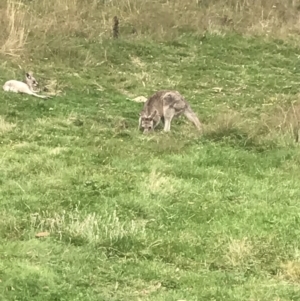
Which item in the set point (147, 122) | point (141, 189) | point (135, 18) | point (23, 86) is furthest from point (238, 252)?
point (135, 18)

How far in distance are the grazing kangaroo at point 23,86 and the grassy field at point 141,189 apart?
29 cm

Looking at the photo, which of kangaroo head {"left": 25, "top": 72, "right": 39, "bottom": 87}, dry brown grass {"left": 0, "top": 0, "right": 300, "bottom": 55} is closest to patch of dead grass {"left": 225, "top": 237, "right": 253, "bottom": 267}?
kangaroo head {"left": 25, "top": 72, "right": 39, "bottom": 87}

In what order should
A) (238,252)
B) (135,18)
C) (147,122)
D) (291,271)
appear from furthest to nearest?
(135,18)
(147,122)
(238,252)
(291,271)

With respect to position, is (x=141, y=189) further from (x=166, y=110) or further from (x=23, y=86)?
(x=23, y=86)

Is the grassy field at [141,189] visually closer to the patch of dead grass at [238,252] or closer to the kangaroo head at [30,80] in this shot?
the patch of dead grass at [238,252]

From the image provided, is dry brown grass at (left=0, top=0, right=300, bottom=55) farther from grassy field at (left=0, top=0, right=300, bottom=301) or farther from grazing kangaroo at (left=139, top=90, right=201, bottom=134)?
grazing kangaroo at (left=139, top=90, right=201, bottom=134)

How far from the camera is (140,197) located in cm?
733

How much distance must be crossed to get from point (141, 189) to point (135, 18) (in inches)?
387

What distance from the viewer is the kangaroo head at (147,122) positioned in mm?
10416

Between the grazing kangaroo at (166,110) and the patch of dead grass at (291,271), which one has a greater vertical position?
the patch of dead grass at (291,271)

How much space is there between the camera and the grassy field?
546 centimetres

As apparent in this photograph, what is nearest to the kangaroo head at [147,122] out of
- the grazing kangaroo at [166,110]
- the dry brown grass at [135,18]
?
the grazing kangaroo at [166,110]

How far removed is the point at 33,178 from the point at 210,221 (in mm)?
2185

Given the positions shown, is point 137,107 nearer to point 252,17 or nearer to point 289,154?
point 289,154
